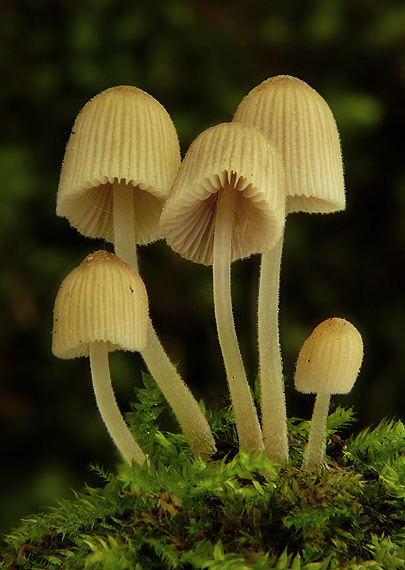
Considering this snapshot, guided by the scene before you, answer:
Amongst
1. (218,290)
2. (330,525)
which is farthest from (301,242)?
(330,525)

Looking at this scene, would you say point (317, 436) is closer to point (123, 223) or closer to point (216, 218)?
point (216, 218)

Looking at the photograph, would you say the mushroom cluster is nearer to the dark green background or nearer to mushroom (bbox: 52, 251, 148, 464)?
mushroom (bbox: 52, 251, 148, 464)

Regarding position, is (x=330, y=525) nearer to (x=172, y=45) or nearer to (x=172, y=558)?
(x=172, y=558)

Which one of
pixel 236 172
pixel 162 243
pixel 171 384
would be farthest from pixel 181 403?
pixel 162 243

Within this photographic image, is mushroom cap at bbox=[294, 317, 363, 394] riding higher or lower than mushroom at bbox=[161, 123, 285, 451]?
lower

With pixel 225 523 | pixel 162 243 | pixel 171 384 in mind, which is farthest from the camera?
pixel 162 243

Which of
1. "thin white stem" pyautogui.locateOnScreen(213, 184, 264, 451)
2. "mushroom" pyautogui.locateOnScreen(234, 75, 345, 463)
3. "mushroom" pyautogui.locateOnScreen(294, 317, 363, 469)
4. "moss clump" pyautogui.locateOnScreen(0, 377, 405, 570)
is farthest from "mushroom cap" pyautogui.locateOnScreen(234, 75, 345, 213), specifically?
"moss clump" pyautogui.locateOnScreen(0, 377, 405, 570)

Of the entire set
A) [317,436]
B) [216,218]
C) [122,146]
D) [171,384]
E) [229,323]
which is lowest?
[317,436]
